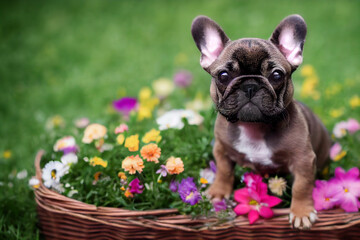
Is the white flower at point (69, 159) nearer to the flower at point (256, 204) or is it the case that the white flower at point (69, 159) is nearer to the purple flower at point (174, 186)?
the purple flower at point (174, 186)

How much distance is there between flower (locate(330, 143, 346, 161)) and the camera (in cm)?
263

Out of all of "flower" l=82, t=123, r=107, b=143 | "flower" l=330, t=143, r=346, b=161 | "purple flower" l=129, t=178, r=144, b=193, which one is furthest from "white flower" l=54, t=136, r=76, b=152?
"flower" l=330, t=143, r=346, b=161

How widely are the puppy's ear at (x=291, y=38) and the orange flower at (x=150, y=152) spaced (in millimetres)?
818

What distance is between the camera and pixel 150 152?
2205 mm

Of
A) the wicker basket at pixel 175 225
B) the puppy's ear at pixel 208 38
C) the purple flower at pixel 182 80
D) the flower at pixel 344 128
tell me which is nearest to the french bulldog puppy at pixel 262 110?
the puppy's ear at pixel 208 38

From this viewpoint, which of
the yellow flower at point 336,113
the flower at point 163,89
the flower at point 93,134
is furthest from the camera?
the flower at point 163,89

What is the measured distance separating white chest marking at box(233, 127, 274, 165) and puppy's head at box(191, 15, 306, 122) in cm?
25

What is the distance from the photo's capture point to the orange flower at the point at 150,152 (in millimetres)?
2195

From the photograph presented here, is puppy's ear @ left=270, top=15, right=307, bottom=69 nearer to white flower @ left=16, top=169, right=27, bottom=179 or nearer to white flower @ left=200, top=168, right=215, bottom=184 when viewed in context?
white flower @ left=200, top=168, right=215, bottom=184

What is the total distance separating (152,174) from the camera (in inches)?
89.2

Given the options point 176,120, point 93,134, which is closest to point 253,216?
point 176,120

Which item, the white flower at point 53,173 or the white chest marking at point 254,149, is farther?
the white flower at point 53,173

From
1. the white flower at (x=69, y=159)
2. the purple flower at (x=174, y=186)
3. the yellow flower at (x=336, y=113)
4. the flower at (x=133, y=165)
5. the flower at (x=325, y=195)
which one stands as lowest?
the flower at (x=325, y=195)

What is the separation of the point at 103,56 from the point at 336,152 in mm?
3698
